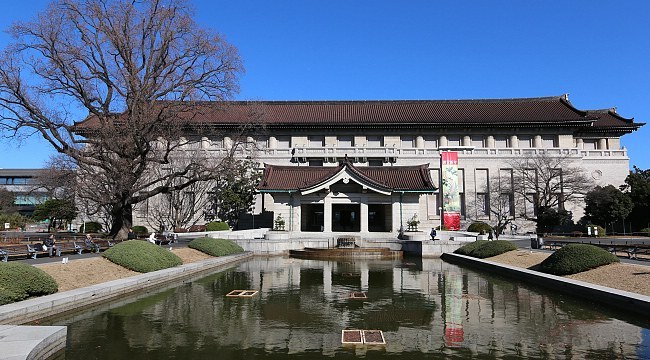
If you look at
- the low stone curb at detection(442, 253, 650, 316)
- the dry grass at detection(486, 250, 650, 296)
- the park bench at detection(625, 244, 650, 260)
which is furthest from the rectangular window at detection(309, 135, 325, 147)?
the dry grass at detection(486, 250, 650, 296)

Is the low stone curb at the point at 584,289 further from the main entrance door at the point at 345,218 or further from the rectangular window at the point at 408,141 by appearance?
the rectangular window at the point at 408,141

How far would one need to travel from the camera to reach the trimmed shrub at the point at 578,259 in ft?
47.8

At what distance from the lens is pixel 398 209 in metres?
36.7

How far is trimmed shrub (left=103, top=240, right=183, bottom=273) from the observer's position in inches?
605

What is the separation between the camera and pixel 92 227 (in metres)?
44.0

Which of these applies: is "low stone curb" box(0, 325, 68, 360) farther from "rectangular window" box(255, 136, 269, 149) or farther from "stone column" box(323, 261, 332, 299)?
"rectangular window" box(255, 136, 269, 149)

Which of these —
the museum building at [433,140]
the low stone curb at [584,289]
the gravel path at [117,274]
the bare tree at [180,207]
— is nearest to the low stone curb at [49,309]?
the gravel path at [117,274]

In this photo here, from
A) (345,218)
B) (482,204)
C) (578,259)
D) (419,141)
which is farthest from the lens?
(419,141)

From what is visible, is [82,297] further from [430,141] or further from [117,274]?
[430,141]

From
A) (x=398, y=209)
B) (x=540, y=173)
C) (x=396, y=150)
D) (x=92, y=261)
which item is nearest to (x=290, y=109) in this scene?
(x=396, y=150)

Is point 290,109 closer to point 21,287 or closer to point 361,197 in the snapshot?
point 361,197

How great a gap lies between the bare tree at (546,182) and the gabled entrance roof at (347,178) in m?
14.8

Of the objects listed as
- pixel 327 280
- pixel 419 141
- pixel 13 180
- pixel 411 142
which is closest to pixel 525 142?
pixel 419 141

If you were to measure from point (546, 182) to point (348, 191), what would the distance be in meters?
23.3
